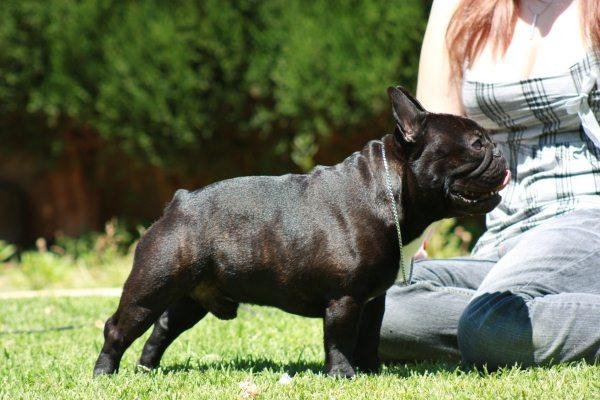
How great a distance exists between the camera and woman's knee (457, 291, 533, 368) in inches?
163

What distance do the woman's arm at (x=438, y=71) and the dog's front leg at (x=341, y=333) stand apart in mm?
1582

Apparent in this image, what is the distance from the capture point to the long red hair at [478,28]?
483 centimetres

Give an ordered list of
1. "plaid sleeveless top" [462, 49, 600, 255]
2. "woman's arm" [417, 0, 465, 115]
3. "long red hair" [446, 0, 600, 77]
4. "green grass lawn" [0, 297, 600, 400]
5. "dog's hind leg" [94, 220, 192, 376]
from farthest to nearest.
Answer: "woman's arm" [417, 0, 465, 115], "long red hair" [446, 0, 600, 77], "plaid sleeveless top" [462, 49, 600, 255], "dog's hind leg" [94, 220, 192, 376], "green grass lawn" [0, 297, 600, 400]

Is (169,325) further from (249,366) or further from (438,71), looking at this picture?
(438,71)

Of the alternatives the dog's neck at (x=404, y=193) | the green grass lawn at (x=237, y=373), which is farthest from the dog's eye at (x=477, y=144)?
the green grass lawn at (x=237, y=373)

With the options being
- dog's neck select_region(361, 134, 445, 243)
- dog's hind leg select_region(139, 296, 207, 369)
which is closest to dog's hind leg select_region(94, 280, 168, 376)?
dog's hind leg select_region(139, 296, 207, 369)

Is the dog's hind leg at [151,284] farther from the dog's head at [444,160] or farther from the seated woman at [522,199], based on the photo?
→ the seated woman at [522,199]

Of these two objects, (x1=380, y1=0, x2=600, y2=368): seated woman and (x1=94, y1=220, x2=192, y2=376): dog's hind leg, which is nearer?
(x1=94, y1=220, x2=192, y2=376): dog's hind leg

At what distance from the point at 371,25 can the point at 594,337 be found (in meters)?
5.85

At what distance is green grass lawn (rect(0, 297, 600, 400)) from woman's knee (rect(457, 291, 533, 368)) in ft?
0.41

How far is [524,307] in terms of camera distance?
4172 mm

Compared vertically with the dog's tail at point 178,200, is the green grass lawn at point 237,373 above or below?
below

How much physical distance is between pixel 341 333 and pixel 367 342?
0.38 m

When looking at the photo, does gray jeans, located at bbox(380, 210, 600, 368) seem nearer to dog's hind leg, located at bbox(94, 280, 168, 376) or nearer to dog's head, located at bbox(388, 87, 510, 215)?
dog's head, located at bbox(388, 87, 510, 215)
